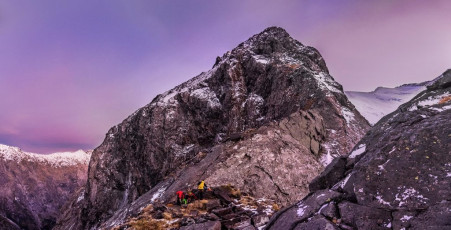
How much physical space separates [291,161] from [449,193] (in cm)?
2067

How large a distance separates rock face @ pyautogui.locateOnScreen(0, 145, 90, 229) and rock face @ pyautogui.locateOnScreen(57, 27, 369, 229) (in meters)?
109

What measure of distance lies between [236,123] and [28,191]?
560ft

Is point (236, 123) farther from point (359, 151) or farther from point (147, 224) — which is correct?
point (359, 151)

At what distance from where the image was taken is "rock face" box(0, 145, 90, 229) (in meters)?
163

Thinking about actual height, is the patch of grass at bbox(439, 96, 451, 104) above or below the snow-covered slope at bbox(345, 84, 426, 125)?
below

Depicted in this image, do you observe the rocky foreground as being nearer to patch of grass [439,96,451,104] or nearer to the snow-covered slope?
patch of grass [439,96,451,104]

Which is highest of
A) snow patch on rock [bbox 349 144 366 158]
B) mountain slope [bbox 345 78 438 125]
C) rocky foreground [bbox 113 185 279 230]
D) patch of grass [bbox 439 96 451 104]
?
mountain slope [bbox 345 78 438 125]

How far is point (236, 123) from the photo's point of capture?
5891cm

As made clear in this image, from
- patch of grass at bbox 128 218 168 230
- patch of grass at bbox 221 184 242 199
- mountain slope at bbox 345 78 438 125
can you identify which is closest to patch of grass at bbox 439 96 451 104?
patch of grass at bbox 221 184 242 199

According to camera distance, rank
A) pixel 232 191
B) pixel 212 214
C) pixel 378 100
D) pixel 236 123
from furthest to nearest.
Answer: pixel 378 100 → pixel 236 123 → pixel 232 191 → pixel 212 214

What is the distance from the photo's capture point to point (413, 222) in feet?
24.0

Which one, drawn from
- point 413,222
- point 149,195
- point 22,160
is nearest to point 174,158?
point 149,195

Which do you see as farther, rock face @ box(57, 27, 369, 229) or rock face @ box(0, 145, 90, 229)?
rock face @ box(0, 145, 90, 229)

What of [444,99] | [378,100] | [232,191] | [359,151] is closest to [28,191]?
[378,100]
